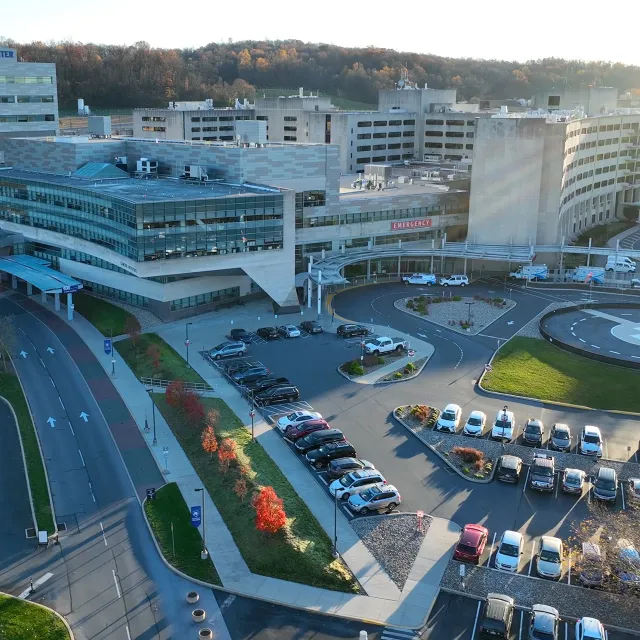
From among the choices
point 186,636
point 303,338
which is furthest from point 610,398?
point 186,636

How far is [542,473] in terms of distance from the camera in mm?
38125

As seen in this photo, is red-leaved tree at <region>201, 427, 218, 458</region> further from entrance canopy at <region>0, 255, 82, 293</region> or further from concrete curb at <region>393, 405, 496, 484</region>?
entrance canopy at <region>0, 255, 82, 293</region>

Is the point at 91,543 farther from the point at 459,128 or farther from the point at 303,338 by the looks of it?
the point at 459,128

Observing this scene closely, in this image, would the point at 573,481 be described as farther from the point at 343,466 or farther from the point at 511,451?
the point at 343,466

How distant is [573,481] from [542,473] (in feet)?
4.78

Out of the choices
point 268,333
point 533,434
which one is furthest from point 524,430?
point 268,333

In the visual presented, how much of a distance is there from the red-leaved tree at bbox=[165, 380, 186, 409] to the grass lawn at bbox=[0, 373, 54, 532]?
776 centimetres

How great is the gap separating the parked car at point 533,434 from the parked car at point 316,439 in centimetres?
995

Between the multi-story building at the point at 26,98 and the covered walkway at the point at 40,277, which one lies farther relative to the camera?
the multi-story building at the point at 26,98

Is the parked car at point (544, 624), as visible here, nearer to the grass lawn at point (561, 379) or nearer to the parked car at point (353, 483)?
the parked car at point (353, 483)

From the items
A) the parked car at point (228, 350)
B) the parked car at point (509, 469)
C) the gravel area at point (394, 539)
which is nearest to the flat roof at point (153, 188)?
the parked car at point (228, 350)

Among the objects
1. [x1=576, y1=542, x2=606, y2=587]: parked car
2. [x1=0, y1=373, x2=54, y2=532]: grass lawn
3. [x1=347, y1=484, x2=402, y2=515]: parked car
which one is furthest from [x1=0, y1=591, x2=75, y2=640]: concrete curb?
[x1=576, y1=542, x2=606, y2=587]: parked car

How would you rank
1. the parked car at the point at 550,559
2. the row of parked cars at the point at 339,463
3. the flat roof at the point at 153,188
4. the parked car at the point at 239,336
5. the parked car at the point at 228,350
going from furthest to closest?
the flat roof at the point at 153,188
the parked car at the point at 239,336
the parked car at the point at 228,350
the row of parked cars at the point at 339,463
the parked car at the point at 550,559

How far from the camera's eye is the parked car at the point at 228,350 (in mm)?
55719
